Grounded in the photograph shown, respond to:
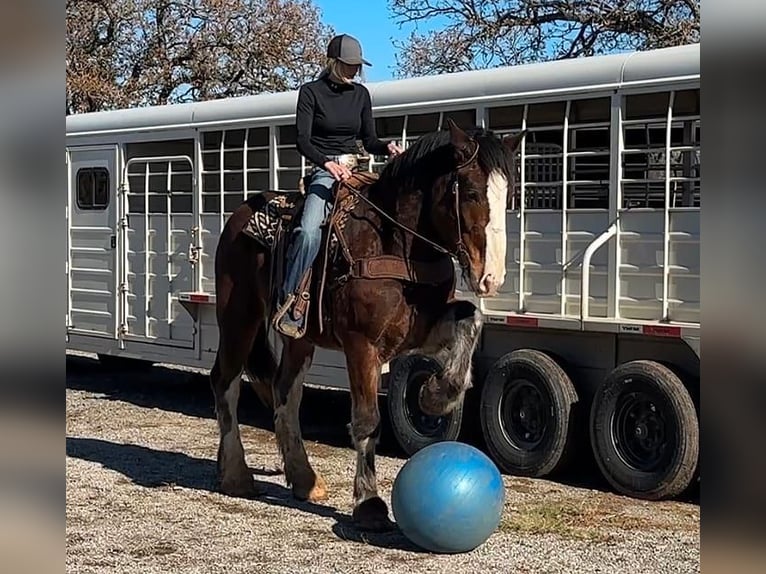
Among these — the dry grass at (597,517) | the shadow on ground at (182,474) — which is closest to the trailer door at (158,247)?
the shadow on ground at (182,474)

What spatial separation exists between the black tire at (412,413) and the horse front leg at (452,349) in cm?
211

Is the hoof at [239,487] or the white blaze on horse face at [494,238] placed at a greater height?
the white blaze on horse face at [494,238]

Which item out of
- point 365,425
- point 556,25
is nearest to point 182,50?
point 556,25

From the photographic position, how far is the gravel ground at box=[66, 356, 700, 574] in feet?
19.0

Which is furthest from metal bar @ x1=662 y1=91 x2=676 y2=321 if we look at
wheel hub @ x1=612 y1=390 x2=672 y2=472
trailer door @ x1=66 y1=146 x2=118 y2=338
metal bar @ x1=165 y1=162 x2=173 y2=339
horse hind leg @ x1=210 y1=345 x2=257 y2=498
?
trailer door @ x1=66 y1=146 x2=118 y2=338

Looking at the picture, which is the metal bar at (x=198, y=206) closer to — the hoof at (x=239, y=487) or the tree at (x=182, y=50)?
the hoof at (x=239, y=487)

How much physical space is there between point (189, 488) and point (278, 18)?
23.0 metres

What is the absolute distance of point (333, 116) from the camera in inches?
263

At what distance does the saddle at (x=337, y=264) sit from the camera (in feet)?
20.2

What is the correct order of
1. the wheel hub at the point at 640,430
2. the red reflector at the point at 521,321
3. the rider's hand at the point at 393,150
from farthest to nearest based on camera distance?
the red reflector at the point at 521,321, the wheel hub at the point at 640,430, the rider's hand at the point at 393,150
